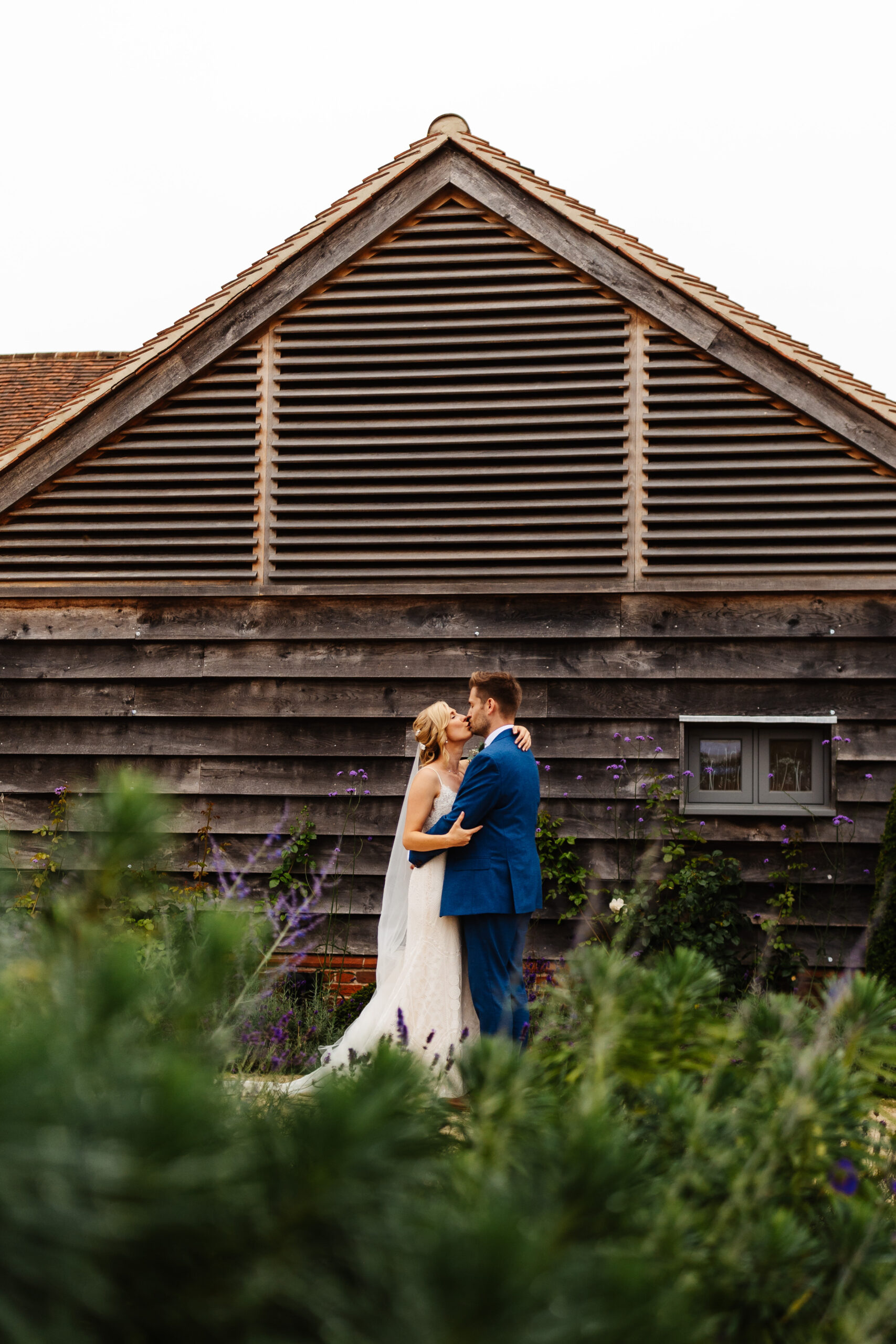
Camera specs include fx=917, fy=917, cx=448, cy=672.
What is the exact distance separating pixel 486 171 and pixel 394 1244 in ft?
20.7

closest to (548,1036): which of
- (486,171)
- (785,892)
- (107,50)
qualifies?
(785,892)

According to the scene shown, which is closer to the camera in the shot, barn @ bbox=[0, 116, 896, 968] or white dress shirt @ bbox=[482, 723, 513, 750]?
white dress shirt @ bbox=[482, 723, 513, 750]

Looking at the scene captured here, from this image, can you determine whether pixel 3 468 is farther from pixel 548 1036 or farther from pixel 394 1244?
pixel 394 1244

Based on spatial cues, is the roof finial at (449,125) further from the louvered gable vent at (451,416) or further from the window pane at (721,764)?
the window pane at (721,764)

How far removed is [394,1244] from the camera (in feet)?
2.23

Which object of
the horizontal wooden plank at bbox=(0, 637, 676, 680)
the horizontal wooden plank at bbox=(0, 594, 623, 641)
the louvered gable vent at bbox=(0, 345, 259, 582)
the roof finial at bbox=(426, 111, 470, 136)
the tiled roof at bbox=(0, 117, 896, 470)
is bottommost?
the horizontal wooden plank at bbox=(0, 637, 676, 680)

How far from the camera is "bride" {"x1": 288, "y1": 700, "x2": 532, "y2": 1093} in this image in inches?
174

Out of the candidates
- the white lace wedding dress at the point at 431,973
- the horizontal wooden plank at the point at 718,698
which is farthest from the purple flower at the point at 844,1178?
the horizontal wooden plank at the point at 718,698

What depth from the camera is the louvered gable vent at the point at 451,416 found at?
19.1ft

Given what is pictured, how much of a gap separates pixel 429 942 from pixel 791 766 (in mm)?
2650

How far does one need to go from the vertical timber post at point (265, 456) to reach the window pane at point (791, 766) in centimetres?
347

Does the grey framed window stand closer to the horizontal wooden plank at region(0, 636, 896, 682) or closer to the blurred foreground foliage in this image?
the horizontal wooden plank at region(0, 636, 896, 682)

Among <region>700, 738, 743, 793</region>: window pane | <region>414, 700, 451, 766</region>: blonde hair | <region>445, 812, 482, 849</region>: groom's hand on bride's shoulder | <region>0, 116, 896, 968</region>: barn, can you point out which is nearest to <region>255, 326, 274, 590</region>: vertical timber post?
<region>0, 116, 896, 968</region>: barn

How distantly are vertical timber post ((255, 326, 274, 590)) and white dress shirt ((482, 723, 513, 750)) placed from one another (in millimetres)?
2278
